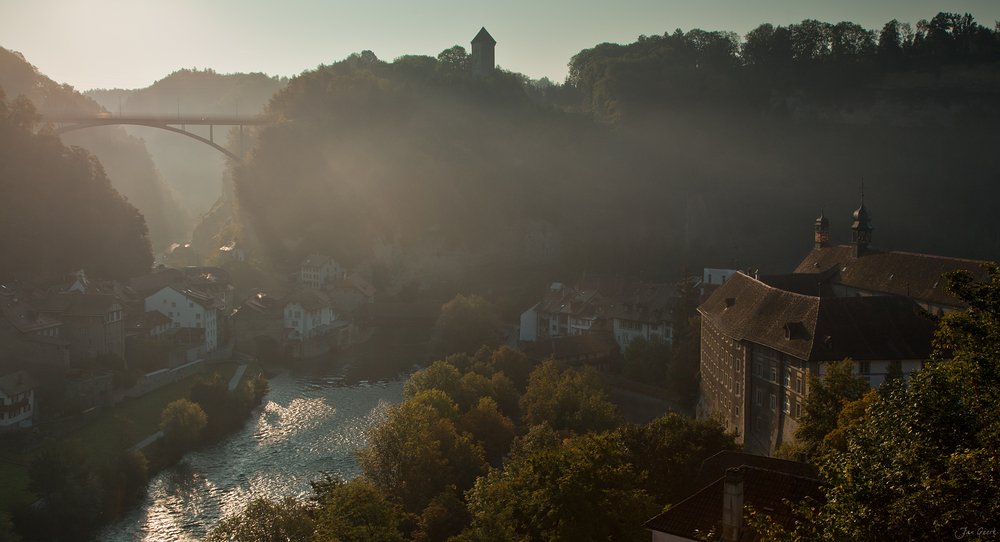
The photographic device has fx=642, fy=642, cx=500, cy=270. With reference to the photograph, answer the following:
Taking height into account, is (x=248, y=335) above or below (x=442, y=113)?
below

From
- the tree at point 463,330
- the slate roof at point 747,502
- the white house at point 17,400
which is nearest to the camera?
the slate roof at point 747,502

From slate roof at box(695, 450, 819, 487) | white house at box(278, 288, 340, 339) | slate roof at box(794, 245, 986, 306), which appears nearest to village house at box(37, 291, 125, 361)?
white house at box(278, 288, 340, 339)

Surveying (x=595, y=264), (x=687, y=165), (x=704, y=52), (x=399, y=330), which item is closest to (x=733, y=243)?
(x=687, y=165)

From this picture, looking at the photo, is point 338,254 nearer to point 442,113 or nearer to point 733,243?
point 442,113

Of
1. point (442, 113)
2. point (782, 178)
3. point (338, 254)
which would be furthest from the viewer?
point (782, 178)

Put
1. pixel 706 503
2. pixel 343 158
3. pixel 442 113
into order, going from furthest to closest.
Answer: pixel 442 113 < pixel 343 158 < pixel 706 503

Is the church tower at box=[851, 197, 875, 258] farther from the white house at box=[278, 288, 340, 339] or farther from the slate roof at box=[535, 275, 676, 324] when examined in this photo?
the white house at box=[278, 288, 340, 339]

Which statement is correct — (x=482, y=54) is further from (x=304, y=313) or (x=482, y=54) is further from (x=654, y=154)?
(x=304, y=313)

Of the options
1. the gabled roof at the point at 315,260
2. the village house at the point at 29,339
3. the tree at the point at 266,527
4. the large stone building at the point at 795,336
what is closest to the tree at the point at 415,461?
the tree at the point at 266,527

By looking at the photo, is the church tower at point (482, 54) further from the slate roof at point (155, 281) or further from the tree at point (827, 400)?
the tree at point (827, 400)
